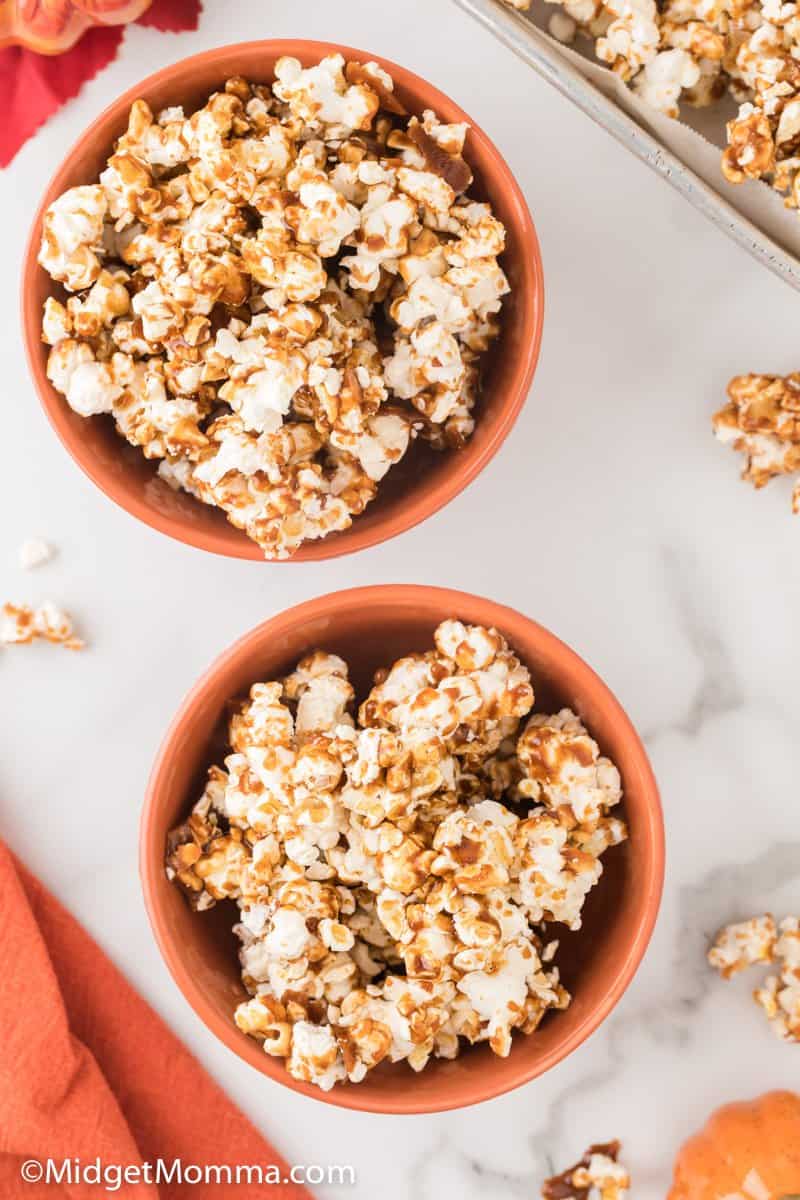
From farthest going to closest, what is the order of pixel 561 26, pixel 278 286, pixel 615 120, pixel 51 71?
pixel 51 71 < pixel 561 26 < pixel 615 120 < pixel 278 286

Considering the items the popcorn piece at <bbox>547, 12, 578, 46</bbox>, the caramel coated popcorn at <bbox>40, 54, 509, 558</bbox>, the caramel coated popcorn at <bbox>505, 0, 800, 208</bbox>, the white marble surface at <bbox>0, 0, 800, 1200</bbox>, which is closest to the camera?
the caramel coated popcorn at <bbox>40, 54, 509, 558</bbox>

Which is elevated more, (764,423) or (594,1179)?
(764,423)

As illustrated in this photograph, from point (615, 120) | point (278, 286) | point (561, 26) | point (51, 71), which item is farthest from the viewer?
point (51, 71)

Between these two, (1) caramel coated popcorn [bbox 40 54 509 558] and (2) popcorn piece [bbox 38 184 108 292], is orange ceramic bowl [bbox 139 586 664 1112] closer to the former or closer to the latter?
(1) caramel coated popcorn [bbox 40 54 509 558]

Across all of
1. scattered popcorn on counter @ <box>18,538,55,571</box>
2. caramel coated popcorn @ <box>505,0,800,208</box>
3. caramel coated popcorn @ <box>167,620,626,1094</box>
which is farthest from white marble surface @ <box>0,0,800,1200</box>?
caramel coated popcorn @ <box>167,620,626,1094</box>

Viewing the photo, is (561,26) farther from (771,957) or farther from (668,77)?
(771,957)

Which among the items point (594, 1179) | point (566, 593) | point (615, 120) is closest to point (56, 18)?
point (615, 120)

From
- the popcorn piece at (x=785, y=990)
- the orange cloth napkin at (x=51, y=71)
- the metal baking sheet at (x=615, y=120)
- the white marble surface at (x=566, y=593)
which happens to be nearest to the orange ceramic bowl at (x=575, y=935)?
the white marble surface at (x=566, y=593)

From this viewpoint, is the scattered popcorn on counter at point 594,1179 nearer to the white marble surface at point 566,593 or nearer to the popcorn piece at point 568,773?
the white marble surface at point 566,593
